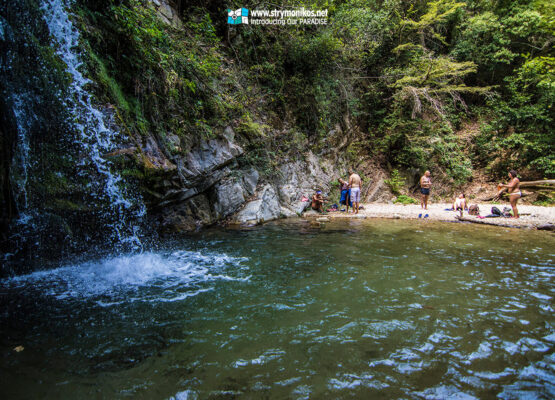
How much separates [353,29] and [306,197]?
8989 millimetres

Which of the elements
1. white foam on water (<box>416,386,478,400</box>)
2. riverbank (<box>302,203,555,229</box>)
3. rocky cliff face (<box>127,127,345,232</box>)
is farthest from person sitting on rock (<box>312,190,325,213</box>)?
white foam on water (<box>416,386,478,400</box>)

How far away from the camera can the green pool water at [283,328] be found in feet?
7.30

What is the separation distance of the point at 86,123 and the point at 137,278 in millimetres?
3163

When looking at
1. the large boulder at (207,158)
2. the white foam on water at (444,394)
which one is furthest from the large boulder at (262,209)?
the white foam on water at (444,394)

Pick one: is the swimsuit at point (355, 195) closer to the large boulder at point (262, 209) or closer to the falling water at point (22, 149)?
the large boulder at point (262, 209)

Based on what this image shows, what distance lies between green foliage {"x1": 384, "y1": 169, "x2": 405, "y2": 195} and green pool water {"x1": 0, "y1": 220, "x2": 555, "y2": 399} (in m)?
10.5

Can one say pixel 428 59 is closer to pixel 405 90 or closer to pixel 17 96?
pixel 405 90

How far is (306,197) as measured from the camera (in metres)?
12.5

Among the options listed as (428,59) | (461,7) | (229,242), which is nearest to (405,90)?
(428,59)

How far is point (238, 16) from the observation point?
11164mm

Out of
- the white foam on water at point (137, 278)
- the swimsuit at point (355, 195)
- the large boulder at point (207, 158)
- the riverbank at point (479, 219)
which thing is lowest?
the white foam on water at point (137, 278)

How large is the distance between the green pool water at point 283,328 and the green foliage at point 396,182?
10.5 meters

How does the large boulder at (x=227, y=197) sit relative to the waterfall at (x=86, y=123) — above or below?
below

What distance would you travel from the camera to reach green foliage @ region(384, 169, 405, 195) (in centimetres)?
1602
